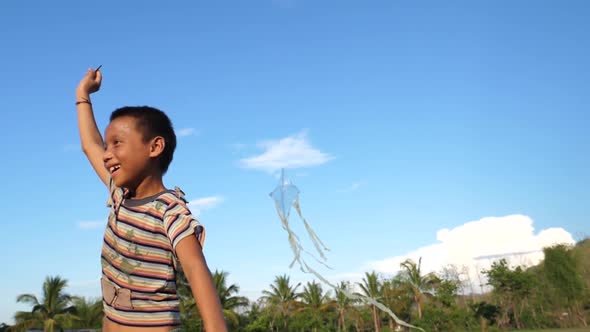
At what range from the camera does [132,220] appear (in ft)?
5.24

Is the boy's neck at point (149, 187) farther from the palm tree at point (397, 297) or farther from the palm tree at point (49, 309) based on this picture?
the palm tree at point (397, 297)

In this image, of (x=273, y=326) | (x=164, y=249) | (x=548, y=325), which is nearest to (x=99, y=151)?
(x=164, y=249)

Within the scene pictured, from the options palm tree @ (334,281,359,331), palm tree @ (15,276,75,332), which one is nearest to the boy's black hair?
palm tree @ (15,276,75,332)

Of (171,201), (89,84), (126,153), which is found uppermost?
(89,84)

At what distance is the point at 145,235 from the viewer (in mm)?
1562

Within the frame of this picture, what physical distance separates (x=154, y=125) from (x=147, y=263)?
0.42 metres

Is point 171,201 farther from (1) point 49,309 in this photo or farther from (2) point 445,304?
(2) point 445,304

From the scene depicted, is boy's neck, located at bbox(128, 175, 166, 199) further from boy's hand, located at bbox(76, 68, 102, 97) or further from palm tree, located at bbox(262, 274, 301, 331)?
palm tree, located at bbox(262, 274, 301, 331)

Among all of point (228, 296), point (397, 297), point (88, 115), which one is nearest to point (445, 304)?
point (397, 297)

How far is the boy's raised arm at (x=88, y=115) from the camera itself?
6.87ft

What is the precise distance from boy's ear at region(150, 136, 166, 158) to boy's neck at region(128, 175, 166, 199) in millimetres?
80

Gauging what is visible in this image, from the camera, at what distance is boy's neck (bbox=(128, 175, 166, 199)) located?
5.49ft

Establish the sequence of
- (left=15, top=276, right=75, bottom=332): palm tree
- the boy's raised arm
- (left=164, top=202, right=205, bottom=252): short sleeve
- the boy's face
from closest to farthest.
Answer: (left=164, top=202, right=205, bottom=252): short sleeve → the boy's face → the boy's raised arm → (left=15, top=276, right=75, bottom=332): palm tree

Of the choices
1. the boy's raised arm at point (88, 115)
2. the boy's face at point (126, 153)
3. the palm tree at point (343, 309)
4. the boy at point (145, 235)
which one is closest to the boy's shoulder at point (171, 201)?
the boy at point (145, 235)
